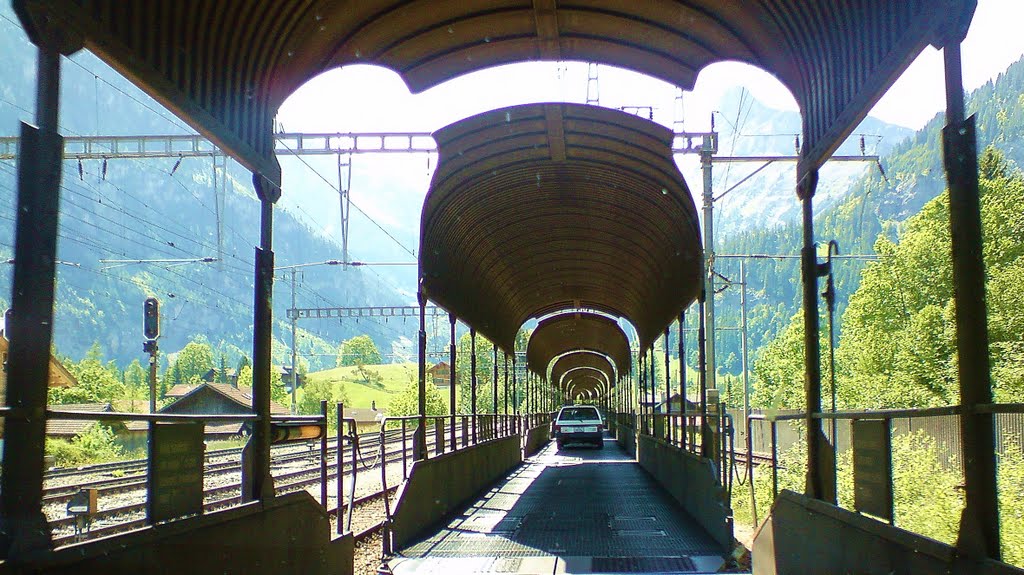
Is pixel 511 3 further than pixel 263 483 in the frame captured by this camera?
Yes

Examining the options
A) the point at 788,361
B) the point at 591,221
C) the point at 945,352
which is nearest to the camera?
the point at 591,221

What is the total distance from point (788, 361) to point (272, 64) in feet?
240

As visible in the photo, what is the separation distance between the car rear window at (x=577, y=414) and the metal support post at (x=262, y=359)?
3198 centimetres

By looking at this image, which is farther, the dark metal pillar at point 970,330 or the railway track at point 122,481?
the railway track at point 122,481

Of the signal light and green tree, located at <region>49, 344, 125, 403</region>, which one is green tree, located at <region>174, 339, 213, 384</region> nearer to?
green tree, located at <region>49, 344, 125, 403</region>

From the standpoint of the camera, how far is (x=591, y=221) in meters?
17.3

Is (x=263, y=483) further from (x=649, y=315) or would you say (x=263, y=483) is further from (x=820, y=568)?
(x=649, y=315)

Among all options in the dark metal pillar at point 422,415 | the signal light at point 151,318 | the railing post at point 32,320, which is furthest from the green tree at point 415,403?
the railing post at point 32,320

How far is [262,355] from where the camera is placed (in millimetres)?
7078

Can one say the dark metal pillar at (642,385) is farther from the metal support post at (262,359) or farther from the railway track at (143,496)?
the metal support post at (262,359)

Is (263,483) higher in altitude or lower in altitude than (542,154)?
lower

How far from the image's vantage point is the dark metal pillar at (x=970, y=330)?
14.0 feet

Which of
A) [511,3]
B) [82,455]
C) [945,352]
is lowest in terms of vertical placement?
[82,455]

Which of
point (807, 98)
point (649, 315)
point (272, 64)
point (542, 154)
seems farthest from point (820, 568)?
point (649, 315)
